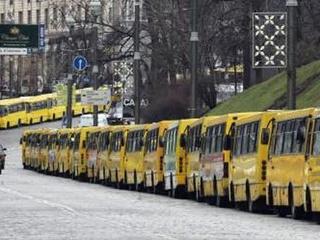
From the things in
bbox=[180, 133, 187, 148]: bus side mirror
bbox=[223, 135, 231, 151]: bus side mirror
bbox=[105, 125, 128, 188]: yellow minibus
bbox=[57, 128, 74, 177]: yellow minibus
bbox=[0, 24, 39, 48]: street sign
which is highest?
bbox=[0, 24, 39, 48]: street sign

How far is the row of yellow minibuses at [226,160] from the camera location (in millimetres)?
27781

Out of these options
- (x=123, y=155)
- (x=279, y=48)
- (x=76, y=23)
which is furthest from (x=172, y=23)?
(x=279, y=48)

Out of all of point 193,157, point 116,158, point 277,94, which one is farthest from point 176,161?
point 277,94

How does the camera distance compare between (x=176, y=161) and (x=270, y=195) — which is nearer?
(x=270, y=195)

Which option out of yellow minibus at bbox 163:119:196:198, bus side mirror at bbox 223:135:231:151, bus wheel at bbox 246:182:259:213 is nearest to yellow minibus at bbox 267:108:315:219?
bus wheel at bbox 246:182:259:213

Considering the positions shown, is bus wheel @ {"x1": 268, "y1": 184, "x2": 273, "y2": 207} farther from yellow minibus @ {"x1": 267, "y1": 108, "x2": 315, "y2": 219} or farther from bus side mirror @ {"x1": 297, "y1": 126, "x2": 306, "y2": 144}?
bus side mirror @ {"x1": 297, "y1": 126, "x2": 306, "y2": 144}

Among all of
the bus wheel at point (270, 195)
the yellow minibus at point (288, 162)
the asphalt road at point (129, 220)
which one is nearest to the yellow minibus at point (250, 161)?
the asphalt road at point (129, 220)

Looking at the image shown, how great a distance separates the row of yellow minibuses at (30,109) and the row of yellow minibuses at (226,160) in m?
67.3

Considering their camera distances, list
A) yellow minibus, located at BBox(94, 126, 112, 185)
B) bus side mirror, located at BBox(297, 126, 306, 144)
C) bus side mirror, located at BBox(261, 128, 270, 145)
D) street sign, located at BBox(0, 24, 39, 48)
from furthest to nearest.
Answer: street sign, located at BBox(0, 24, 39, 48), yellow minibus, located at BBox(94, 126, 112, 185), bus side mirror, located at BBox(261, 128, 270, 145), bus side mirror, located at BBox(297, 126, 306, 144)

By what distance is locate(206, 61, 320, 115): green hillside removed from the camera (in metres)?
57.3

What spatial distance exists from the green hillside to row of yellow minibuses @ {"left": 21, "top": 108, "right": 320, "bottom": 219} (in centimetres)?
731

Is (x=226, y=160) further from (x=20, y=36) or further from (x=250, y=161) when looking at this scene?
(x=20, y=36)

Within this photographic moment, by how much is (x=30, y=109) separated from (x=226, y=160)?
94.6 meters

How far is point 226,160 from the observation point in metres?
34.8
